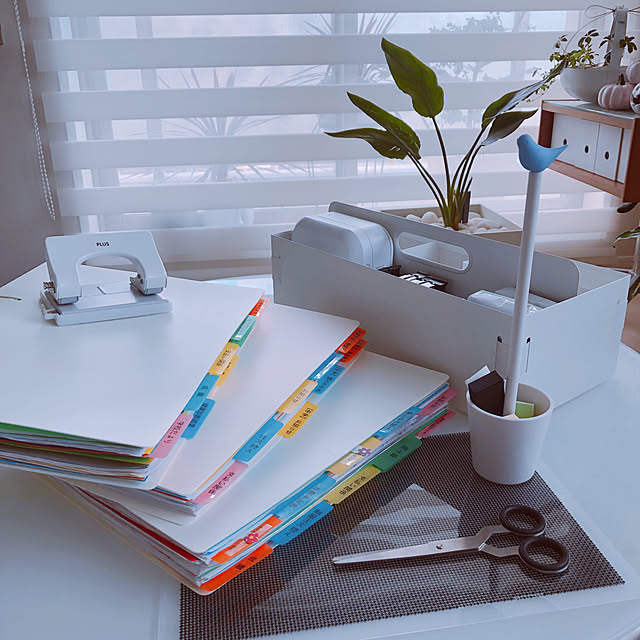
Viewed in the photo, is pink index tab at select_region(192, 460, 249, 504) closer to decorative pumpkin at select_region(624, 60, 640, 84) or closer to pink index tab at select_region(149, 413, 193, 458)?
pink index tab at select_region(149, 413, 193, 458)

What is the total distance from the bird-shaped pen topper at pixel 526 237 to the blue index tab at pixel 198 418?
288 millimetres

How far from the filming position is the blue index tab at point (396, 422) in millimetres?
677

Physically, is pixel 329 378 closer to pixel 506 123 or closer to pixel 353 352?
pixel 353 352

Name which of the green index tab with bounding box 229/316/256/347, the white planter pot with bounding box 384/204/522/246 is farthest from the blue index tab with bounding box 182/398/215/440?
the white planter pot with bounding box 384/204/522/246

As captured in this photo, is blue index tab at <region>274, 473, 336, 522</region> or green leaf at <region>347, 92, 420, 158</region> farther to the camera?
green leaf at <region>347, 92, 420, 158</region>

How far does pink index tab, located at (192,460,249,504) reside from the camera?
21.6 inches

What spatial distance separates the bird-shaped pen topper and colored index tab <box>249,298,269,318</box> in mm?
349

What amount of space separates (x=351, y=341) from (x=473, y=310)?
0.16 meters

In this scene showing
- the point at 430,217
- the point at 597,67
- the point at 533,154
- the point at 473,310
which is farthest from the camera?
the point at 597,67

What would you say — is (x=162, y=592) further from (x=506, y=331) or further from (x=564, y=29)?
(x=564, y=29)

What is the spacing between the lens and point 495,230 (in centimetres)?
107

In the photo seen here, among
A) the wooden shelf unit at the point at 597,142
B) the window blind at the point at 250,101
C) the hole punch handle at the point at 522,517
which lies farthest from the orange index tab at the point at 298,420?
the window blind at the point at 250,101

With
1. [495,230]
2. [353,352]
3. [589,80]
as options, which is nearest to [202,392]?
[353,352]

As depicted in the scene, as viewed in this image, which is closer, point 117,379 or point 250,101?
point 117,379
